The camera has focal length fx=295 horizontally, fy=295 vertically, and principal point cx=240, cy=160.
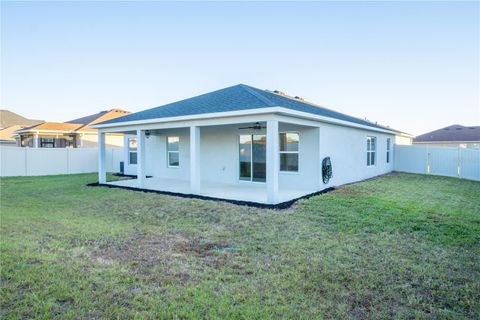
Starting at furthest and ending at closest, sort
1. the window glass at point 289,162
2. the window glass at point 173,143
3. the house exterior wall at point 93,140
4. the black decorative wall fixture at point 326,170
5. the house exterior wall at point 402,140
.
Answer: the house exterior wall at point 93,140 → the house exterior wall at point 402,140 → the window glass at point 173,143 → the window glass at point 289,162 → the black decorative wall fixture at point 326,170

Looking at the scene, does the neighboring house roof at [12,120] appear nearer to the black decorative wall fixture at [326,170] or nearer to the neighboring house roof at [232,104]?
the neighboring house roof at [232,104]

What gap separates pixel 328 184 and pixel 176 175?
7561 mm

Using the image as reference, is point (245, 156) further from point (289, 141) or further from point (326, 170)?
point (326, 170)

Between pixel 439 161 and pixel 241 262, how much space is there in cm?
1764

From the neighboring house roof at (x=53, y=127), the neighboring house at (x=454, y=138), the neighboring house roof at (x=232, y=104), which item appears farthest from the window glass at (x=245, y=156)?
the neighboring house at (x=454, y=138)

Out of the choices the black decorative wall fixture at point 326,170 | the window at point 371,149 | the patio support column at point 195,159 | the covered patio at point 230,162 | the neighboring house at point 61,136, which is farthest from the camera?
the neighboring house at point 61,136

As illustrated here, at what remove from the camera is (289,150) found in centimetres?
1135

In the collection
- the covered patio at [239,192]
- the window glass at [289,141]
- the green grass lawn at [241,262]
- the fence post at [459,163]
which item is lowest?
the green grass lawn at [241,262]

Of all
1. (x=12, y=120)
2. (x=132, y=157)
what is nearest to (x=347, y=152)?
(x=132, y=157)

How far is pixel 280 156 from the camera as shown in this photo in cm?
1156

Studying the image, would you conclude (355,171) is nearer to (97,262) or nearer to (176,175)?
(176,175)

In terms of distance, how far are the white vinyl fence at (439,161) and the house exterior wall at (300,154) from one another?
2811mm

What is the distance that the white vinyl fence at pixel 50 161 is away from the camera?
55.6ft

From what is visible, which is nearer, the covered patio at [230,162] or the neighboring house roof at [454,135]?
the covered patio at [230,162]
